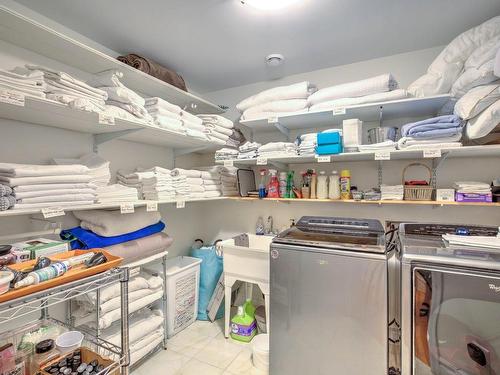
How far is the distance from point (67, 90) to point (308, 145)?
1.62m

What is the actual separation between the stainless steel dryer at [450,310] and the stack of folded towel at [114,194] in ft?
5.43

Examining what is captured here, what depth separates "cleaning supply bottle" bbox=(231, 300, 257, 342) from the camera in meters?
2.12

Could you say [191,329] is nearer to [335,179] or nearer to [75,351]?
[75,351]

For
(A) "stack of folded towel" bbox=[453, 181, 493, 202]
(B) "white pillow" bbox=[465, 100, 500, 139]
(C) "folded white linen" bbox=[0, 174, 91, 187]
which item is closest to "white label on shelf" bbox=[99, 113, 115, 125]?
(C) "folded white linen" bbox=[0, 174, 91, 187]

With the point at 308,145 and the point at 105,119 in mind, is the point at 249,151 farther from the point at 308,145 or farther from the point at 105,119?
the point at 105,119

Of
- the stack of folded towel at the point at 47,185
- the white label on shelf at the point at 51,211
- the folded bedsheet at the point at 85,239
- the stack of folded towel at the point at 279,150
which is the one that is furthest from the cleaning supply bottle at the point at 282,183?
the white label on shelf at the point at 51,211

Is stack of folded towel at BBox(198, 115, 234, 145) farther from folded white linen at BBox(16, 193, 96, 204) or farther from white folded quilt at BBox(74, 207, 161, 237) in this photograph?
folded white linen at BBox(16, 193, 96, 204)

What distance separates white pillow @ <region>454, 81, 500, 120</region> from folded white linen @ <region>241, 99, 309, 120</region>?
1.02 meters

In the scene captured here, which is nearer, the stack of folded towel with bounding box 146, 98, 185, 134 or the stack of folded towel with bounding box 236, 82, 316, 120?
the stack of folded towel with bounding box 146, 98, 185, 134

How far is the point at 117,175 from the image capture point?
2.01 metres

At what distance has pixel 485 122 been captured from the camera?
1412 millimetres

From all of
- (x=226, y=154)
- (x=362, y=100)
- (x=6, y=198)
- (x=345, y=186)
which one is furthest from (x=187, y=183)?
(x=362, y=100)

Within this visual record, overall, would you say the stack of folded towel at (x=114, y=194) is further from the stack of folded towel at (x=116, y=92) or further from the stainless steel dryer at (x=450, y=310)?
the stainless steel dryer at (x=450, y=310)

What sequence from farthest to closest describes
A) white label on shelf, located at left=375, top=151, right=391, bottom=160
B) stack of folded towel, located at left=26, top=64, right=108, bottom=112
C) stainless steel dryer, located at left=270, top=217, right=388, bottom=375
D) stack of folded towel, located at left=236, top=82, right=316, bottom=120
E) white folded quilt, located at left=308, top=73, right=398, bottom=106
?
stack of folded towel, located at left=236, top=82, right=316, bottom=120, white folded quilt, located at left=308, top=73, right=398, bottom=106, white label on shelf, located at left=375, top=151, right=391, bottom=160, stainless steel dryer, located at left=270, top=217, right=388, bottom=375, stack of folded towel, located at left=26, top=64, right=108, bottom=112
